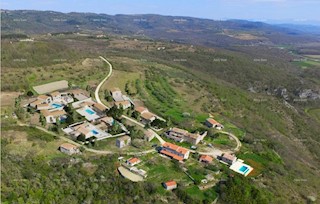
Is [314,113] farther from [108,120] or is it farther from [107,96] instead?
[108,120]

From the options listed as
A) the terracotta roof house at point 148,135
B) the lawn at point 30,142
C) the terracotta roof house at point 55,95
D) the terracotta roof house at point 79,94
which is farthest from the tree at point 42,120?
the terracotta roof house at point 148,135

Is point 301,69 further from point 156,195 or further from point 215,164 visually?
point 156,195

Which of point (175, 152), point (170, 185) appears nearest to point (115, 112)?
point (175, 152)

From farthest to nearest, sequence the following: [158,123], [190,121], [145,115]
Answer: [190,121] < [145,115] < [158,123]

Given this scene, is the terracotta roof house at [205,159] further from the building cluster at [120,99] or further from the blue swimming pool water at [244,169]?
the building cluster at [120,99]

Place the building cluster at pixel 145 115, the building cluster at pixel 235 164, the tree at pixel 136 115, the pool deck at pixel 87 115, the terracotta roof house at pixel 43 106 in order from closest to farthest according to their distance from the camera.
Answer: the building cluster at pixel 235 164 → the pool deck at pixel 87 115 → the terracotta roof house at pixel 43 106 → the building cluster at pixel 145 115 → the tree at pixel 136 115

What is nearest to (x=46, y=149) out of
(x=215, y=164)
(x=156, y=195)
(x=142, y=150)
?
(x=142, y=150)
